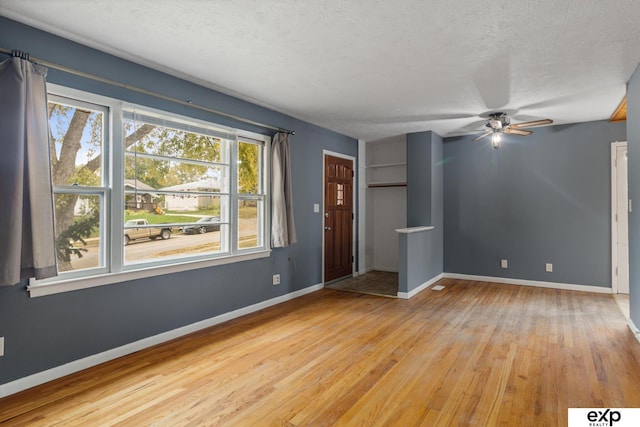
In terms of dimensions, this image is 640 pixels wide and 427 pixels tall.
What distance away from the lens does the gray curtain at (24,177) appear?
2.26 meters

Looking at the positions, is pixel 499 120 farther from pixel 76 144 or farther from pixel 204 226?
pixel 76 144

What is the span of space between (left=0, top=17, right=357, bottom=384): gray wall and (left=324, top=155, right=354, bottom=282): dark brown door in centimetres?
89

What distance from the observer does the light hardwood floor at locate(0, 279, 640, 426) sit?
7.04ft

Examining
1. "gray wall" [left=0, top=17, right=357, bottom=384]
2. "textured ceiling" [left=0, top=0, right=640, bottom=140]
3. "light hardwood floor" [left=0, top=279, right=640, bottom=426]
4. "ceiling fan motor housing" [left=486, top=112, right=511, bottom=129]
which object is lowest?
"light hardwood floor" [left=0, top=279, right=640, bottom=426]

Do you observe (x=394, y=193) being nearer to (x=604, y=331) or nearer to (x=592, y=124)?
(x=592, y=124)

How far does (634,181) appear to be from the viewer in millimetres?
3359

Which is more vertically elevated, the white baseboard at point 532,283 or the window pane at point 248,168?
the window pane at point 248,168

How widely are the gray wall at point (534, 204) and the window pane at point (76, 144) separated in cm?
529

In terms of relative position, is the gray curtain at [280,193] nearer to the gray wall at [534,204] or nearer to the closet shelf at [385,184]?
the closet shelf at [385,184]

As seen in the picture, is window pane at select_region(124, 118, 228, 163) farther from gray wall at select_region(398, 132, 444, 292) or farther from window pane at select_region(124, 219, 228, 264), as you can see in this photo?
gray wall at select_region(398, 132, 444, 292)

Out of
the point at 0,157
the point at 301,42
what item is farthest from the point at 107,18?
the point at 301,42

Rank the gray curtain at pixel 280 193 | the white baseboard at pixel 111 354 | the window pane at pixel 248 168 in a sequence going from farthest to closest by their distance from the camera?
1. the gray curtain at pixel 280 193
2. the window pane at pixel 248 168
3. the white baseboard at pixel 111 354

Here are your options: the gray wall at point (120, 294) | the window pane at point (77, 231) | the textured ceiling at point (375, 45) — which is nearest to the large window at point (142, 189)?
the window pane at point (77, 231)

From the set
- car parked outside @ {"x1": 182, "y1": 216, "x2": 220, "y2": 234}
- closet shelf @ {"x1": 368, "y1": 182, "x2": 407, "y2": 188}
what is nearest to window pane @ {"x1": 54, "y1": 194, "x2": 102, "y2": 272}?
car parked outside @ {"x1": 182, "y1": 216, "x2": 220, "y2": 234}
